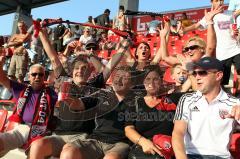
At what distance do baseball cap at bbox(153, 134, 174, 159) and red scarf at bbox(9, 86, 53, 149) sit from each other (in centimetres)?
162

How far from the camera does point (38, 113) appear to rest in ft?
13.8

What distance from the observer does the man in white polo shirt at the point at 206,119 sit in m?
2.76

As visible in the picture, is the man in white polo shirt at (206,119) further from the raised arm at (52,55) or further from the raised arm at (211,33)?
the raised arm at (52,55)

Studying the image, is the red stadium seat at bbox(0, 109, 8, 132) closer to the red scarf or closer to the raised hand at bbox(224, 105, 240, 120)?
the red scarf

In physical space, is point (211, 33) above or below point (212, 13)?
below

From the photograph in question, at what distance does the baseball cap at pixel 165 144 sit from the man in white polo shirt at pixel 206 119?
4.9 inches

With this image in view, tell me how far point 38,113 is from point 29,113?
0.46 ft

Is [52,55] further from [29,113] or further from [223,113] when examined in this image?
[223,113]

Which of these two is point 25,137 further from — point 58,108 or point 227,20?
point 227,20

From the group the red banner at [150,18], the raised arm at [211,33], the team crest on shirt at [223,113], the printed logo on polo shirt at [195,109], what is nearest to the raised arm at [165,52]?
the raised arm at [211,33]

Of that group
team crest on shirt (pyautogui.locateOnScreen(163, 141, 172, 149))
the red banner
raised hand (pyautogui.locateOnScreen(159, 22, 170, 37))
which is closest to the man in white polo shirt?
team crest on shirt (pyautogui.locateOnScreen(163, 141, 172, 149))

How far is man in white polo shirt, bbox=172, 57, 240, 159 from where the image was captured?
2764mm

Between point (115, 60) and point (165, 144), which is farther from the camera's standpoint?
point (115, 60)

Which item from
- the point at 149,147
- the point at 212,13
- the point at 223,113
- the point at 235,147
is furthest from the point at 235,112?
the point at 212,13
